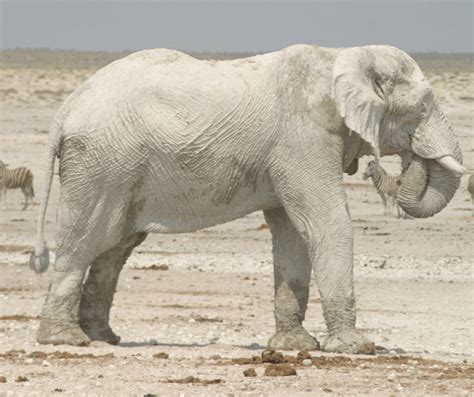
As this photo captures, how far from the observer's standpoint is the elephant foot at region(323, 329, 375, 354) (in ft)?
42.1

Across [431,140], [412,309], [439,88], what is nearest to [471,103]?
[439,88]

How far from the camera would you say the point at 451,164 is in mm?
13242

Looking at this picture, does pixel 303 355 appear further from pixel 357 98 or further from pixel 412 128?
pixel 412 128

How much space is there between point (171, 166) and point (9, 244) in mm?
11942

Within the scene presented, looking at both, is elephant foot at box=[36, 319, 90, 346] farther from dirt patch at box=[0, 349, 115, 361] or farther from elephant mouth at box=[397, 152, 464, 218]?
elephant mouth at box=[397, 152, 464, 218]

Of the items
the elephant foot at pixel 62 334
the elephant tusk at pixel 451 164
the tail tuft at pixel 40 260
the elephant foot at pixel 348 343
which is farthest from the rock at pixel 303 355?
the tail tuft at pixel 40 260

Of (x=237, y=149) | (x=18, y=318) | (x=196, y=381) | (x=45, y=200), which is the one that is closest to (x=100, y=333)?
(x=45, y=200)

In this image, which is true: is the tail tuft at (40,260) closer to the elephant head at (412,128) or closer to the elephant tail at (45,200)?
the elephant tail at (45,200)

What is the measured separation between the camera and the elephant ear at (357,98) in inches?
503

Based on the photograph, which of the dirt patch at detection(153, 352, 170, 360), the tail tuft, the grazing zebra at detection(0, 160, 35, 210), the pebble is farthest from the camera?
the grazing zebra at detection(0, 160, 35, 210)

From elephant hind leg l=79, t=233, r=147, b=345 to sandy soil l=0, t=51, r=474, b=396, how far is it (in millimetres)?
407

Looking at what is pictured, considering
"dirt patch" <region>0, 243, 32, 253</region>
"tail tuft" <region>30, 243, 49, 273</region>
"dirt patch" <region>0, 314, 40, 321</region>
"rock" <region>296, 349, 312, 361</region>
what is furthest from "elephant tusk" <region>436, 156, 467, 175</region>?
"dirt patch" <region>0, 243, 32, 253</region>

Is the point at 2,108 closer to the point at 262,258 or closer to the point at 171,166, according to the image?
the point at 262,258

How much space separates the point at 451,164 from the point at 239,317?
3.72 m
